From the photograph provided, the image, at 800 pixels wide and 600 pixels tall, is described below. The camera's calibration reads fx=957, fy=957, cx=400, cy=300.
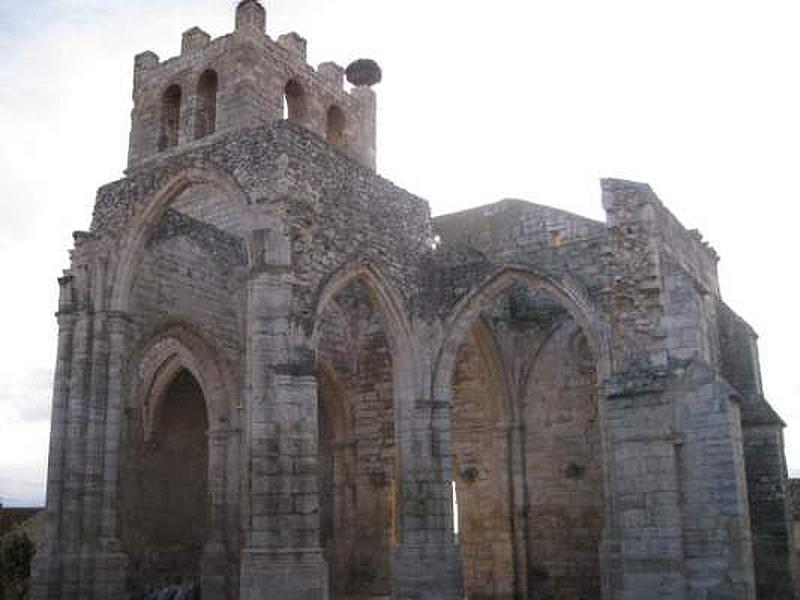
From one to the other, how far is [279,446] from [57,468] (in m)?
2.94

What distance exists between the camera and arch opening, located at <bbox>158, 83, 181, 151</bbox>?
664 inches

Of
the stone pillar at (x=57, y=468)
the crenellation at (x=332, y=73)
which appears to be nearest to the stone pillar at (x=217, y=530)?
the stone pillar at (x=57, y=468)

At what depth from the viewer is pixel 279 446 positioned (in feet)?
31.7

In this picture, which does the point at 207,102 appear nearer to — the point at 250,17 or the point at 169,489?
the point at 250,17

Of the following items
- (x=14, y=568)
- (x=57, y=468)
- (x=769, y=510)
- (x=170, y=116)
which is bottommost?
(x=14, y=568)

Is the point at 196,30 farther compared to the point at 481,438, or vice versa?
the point at 196,30

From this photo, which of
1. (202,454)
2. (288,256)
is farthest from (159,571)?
(288,256)

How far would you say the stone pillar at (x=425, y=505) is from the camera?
38.4ft

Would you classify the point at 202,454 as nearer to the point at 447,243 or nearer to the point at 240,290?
the point at 240,290

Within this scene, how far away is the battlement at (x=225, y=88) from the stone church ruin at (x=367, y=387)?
0.06 m

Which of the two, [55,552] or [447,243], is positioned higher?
[447,243]

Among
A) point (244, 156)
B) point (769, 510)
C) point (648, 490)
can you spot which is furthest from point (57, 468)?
point (769, 510)

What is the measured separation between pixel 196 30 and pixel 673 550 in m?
12.6

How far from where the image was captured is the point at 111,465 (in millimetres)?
10922
